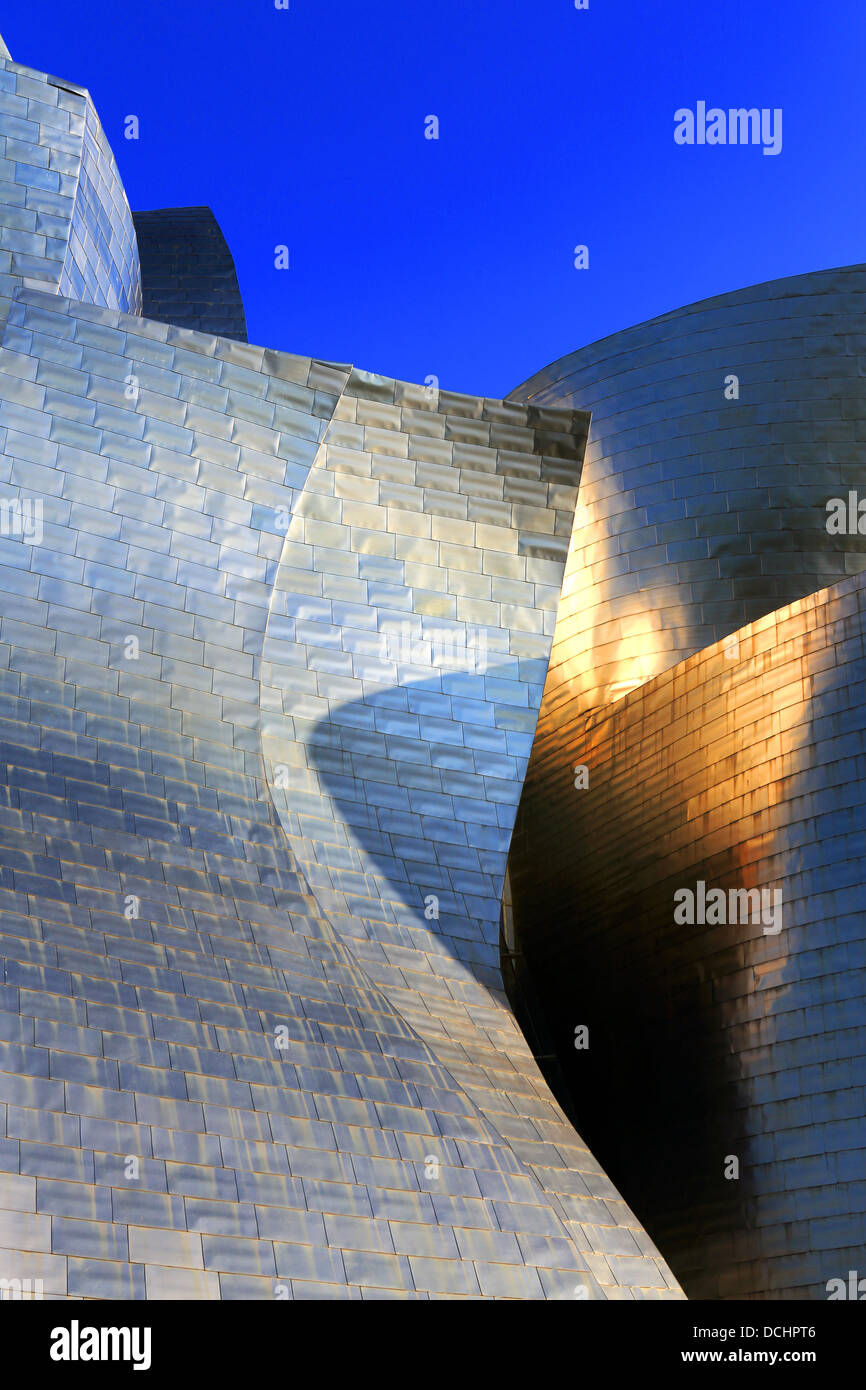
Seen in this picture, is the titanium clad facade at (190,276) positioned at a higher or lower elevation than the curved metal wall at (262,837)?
higher

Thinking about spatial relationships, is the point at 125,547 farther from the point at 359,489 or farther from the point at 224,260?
the point at 224,260

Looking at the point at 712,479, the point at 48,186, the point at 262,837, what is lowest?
the point at 262,837

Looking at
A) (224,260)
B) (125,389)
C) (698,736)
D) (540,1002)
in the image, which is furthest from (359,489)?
(224,260)

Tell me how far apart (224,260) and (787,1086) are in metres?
17.2

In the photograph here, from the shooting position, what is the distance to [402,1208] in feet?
31.4

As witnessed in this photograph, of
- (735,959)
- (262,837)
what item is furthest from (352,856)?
(735,959)

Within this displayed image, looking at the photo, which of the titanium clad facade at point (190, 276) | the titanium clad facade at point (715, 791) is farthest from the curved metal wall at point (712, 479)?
the titanium clad facade at point (190, 276)

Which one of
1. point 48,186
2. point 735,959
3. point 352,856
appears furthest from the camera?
point 48,186

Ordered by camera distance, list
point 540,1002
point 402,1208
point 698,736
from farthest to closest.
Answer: point 540,1002, point 698,736, point 402,1208

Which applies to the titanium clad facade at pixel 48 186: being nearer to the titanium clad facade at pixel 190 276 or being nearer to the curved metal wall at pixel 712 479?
the curved metal wall at pixel 712 479

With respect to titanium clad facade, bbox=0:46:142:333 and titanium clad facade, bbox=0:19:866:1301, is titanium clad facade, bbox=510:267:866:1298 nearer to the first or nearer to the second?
titanium clad facade, bbox=0:19:866:1301

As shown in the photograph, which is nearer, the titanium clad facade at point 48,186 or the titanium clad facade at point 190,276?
the titanium clad facade at point 48,186

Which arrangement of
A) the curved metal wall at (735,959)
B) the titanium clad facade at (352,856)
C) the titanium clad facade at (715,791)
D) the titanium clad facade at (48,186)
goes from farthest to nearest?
the titanium clad facade at (48,186)
the titanium clad facade at (715,791)
the curved metal wall at (735,959)
the titanium clad facade at (352,856)

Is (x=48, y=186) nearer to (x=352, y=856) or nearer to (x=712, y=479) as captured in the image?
(x=352, y=856)
